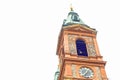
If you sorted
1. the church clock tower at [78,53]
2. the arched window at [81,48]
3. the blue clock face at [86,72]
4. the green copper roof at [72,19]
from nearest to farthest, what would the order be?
the blue clock face at [86,72] → the church clock tower at [78,53] → the arched window at [81,48] → the green copper roof at [72,19]

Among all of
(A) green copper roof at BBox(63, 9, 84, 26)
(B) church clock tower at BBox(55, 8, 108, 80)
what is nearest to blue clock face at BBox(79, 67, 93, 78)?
(B) church clock tower at BBox(55, 8, 108, 80)

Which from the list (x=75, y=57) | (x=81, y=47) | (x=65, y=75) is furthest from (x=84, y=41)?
(x=65, y=75)

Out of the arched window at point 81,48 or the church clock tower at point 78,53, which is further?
the arched window at point 81,48

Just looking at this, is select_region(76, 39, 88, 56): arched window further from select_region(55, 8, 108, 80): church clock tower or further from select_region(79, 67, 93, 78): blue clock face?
select_region(79, 67, 93, 78): blue clock face

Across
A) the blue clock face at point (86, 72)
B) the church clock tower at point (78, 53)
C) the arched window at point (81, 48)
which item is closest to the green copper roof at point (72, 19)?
the church clock tower at point (78, 53)

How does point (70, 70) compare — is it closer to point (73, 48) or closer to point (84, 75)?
point (84, 75)

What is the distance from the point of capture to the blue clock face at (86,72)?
48.2m

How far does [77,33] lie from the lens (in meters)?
55.7

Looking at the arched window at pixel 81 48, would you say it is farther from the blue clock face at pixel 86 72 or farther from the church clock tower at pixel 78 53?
the blue clock face at pixel 86 72

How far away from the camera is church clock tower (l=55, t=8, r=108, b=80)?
48.5m

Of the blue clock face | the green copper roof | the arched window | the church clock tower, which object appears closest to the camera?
the blue clock face

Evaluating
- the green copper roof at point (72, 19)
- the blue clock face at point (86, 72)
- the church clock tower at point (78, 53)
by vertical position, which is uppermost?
the green copper roof at point (72, 19)

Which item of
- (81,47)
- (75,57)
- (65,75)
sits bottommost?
(65,75)

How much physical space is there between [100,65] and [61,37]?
9501 millimetres
